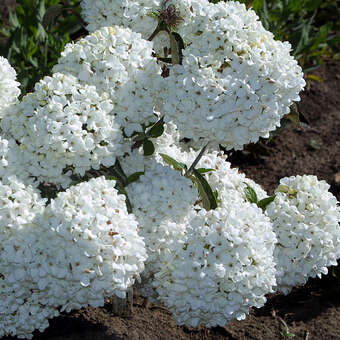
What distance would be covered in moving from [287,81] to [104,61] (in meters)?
0.85

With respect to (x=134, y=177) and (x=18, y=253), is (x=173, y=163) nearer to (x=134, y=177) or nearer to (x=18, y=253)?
(x=134, y=177)

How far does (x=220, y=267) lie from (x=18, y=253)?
2.87 ft

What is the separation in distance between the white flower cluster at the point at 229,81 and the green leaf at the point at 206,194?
228mm

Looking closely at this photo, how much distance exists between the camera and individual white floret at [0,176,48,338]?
2.77 meters

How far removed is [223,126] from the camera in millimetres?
2857

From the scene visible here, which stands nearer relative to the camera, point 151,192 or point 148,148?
A: point 151,192

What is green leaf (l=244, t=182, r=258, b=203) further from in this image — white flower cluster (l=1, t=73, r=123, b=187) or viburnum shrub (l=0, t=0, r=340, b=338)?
white flower cluster (l=1, t=73, r=123, b=187)

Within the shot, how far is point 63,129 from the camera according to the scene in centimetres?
278

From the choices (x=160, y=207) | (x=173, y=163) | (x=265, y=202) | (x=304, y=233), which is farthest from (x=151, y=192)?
(x=304, y=233)

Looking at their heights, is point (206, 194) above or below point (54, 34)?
above

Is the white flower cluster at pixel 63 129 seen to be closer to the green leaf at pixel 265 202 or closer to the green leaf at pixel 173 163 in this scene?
the green leaf at pixel 173 163

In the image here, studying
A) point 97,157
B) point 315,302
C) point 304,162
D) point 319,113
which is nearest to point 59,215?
point 97,157

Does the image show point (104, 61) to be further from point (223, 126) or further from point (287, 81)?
point (287, 81)

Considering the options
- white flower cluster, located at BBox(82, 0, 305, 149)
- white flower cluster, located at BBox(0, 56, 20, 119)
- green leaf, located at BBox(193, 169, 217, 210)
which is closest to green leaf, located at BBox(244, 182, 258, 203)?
green leaf, located at BBox(193, 169, 217, 210)
